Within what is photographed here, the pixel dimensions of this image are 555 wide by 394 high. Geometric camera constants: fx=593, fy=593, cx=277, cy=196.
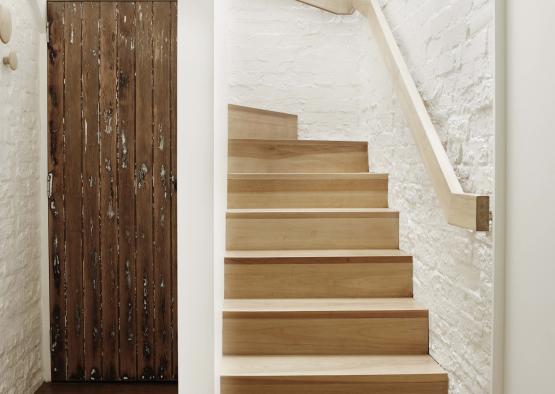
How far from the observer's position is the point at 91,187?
402 cm

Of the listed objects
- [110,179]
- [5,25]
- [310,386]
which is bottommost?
[310,386]

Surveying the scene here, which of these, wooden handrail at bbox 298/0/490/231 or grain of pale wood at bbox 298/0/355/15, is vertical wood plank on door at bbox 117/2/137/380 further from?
wooden handrail at bbox 298/0/490/231

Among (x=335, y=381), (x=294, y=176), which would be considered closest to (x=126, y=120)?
(x=294, y=176)

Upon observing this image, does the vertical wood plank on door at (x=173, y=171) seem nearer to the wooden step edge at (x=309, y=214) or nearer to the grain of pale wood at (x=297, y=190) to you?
the grain of pale wood at (x=297, y=190)

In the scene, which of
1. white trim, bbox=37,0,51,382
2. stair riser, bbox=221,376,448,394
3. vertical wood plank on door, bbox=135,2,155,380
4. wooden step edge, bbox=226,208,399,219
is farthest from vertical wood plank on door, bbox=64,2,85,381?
stair riser, bbox=221,376,448,394

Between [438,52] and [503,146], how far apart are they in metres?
0.84

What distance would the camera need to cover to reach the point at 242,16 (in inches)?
A: 169

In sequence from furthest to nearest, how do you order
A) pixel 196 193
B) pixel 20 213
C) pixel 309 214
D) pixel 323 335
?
pixel 20 213 → pixel 309 214 → pixel 323 335 → pixel 196 193

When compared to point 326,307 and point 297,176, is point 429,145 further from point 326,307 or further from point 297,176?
point 297,176

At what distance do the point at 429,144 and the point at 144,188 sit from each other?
88.3 inches

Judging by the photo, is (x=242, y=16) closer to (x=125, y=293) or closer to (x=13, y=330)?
(x=125, y=293)

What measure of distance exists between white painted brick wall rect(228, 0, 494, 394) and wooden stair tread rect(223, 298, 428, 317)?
0.11 meters

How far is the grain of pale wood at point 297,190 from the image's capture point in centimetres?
324

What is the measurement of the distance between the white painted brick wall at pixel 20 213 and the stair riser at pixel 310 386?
5.55 ft
